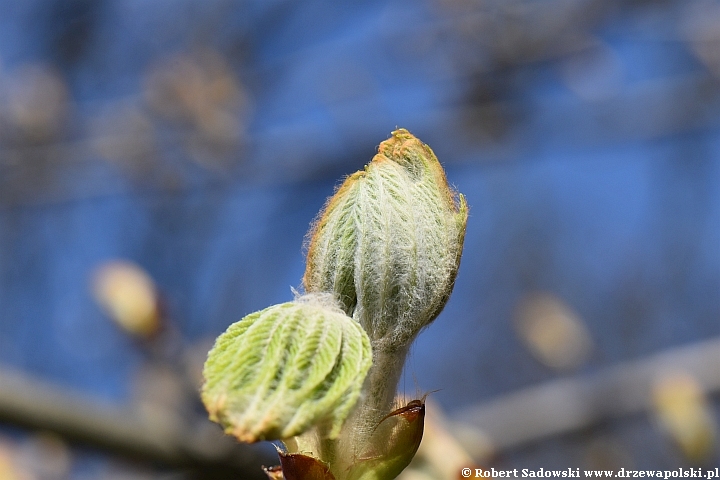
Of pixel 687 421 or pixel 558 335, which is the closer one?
pixel 687 421

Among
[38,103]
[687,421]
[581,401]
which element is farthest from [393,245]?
[38,103]

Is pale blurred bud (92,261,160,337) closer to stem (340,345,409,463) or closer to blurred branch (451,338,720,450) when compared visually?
blurred branch (451,338,720,450)

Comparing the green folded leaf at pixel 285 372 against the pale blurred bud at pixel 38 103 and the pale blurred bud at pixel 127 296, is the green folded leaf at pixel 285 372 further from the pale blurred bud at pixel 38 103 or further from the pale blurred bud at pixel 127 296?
the pale blurred bud at pixel 38 103

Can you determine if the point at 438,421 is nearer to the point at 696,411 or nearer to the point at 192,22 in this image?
the point at 696,411

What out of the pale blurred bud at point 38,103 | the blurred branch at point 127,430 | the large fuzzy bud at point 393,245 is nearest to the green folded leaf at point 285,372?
Result: the large fuzzy bud at point 393,245

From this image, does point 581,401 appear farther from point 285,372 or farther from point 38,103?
point 38,103

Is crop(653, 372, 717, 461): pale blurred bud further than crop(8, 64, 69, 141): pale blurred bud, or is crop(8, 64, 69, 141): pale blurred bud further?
crop(8, 64, 69, 141): pale blurred bud

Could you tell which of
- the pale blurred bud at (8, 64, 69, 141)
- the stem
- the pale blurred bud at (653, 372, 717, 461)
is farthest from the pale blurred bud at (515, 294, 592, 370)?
the pale blurred bud at (8, 64, 69, 141)
